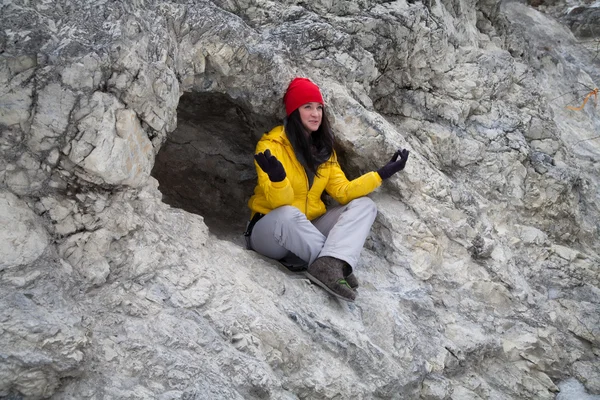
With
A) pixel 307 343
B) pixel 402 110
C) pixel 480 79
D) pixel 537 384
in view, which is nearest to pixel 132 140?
pixel 307 343

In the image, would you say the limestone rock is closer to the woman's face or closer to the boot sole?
the boot sole

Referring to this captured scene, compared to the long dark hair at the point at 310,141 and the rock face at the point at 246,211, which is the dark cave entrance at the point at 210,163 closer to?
the rock face at the point at 246,211

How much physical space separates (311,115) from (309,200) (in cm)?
76

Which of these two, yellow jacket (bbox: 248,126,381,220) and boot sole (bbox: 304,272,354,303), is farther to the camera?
yellow jacket (bbox: 248,126,381,220)

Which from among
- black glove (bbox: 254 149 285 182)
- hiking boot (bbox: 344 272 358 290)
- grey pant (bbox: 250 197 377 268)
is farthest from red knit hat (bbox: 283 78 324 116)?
hiking boot (bbox: 344 272 358 290)

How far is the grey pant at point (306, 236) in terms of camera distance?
12.8 feet

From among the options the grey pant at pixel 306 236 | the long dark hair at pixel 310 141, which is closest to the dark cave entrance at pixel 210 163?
the long dark hair at pixel 310 141

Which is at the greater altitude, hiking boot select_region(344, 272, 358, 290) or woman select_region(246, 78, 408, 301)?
woman select_region(246, 78, 408, 301)

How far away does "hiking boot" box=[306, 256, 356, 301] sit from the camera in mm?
3768

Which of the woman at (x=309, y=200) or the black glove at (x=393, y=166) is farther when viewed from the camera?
the black glove at (x=393, y=166)

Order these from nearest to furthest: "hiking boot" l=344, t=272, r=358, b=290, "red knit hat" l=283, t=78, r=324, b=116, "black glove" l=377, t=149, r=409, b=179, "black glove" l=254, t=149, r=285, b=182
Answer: "black glove" l=254, t=149, r=285, b=182 → "hiking boot" l=344, t=272, r=358, b=290 → "red knit hat" l=283, t=78, r=324, b=116 → "black glove" l=377, t=149, r=409, b=179

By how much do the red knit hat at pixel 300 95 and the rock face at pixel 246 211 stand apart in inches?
8.1

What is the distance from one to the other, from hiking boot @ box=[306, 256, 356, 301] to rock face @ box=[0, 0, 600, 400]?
119 mm

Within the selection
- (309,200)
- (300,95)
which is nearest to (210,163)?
(309,200)
